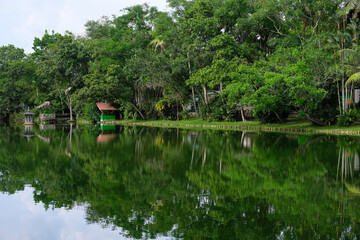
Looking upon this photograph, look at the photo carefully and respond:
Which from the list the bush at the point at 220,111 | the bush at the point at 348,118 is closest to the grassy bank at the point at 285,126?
the bush at the point at 348,118

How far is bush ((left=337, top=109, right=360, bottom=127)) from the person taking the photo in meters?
21.4

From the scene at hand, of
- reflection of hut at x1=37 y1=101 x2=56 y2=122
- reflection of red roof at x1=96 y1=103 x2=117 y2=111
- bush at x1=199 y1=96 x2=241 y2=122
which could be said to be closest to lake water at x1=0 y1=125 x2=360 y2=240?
bush at x1=199 y1=96 x2=241 y2=122

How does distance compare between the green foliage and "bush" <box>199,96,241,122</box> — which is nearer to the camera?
"bush" <box>199,96,241,122</box>

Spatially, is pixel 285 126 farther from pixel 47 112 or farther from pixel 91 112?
pixel 47 112

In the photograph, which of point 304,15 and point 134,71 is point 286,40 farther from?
point 134,71

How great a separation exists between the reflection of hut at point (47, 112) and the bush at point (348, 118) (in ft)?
122

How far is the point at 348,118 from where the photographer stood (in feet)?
70.3

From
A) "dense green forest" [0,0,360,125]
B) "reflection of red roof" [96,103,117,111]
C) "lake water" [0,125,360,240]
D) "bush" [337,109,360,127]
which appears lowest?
"lake water" [0,125,360,240]

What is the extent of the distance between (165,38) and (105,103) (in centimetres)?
1364

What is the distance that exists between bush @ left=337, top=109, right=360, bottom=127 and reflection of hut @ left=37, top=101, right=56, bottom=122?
3725cm

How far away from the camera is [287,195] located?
271 inches

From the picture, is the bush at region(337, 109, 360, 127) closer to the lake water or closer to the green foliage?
the lake water

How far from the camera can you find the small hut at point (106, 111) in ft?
138

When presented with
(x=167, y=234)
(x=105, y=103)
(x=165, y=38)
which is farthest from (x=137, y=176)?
(x=105, y=103)
